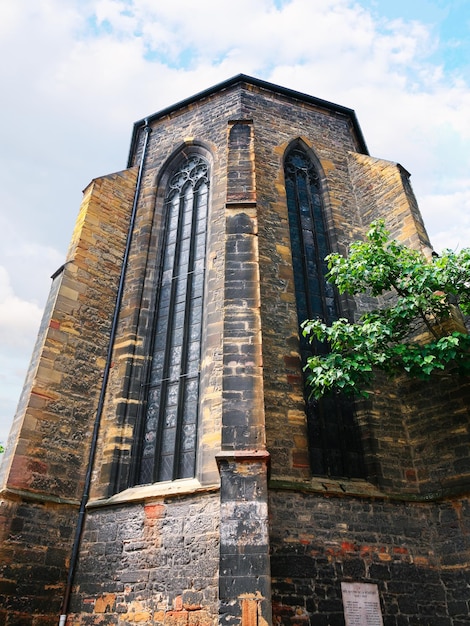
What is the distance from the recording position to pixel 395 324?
7.22 m

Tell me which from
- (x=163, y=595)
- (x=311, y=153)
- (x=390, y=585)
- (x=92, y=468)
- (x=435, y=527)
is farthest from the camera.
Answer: (x=311, y=153)

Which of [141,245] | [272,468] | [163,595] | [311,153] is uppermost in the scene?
[311,153]

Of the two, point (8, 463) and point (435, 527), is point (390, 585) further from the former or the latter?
point (8, 463)

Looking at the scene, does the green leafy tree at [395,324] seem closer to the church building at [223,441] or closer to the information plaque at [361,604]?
the church building at [223,441]

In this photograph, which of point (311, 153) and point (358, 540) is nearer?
point (358, 540)

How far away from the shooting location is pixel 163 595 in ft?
19.7

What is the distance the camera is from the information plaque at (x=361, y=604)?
6020 millimetres

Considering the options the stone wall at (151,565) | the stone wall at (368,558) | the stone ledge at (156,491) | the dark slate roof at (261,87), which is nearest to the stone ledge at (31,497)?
the stone ledge at (156,491)

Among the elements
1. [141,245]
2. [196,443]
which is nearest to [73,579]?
[196,443]

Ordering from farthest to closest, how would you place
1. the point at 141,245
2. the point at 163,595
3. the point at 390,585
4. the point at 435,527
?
the point at 141,245, the point at 435,527, the point at 390,585, the point at 163,595

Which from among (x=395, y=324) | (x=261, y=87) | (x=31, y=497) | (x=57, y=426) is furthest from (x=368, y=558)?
(x=261, y=87)

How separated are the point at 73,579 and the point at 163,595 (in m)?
1.62

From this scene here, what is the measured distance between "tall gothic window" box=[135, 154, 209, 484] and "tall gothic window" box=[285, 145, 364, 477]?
6.14 ft

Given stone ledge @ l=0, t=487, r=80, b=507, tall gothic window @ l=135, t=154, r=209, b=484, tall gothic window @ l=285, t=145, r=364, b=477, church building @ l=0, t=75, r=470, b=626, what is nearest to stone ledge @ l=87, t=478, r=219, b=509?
church building @ l=0, t=75, r=470, b=626
